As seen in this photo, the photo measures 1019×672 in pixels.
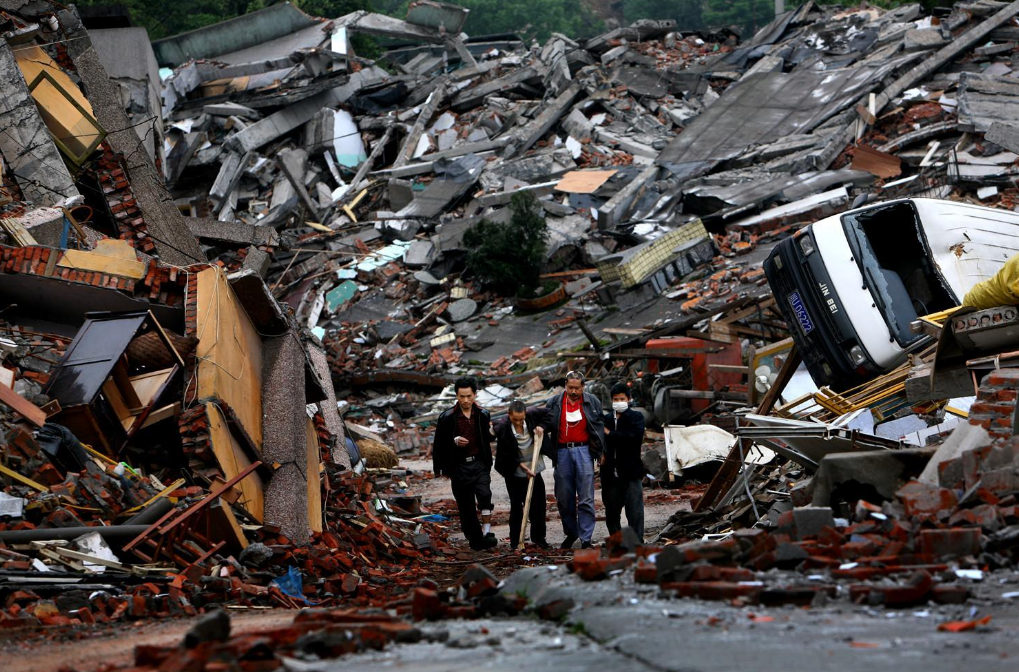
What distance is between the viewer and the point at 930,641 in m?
3.67

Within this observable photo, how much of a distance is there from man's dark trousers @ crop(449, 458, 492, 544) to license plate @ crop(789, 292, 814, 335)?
4.25 metres

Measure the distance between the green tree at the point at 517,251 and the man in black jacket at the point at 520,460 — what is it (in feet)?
49.5

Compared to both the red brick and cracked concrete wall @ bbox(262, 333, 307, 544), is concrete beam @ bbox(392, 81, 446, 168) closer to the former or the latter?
cracked concrete wall @ bbox(262, 333, 307, 544)

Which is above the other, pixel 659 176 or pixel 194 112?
pixel 194 112

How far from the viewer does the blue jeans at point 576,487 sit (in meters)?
8.41

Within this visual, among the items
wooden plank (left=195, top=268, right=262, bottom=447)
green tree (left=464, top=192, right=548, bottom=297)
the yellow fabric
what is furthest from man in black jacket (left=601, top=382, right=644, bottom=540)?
green tree (left=464, top=192, right=548, bottom=297)

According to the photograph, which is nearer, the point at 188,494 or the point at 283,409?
the point at 188,494

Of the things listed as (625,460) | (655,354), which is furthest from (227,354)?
(655,354)

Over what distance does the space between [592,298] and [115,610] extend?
1774 centimetres

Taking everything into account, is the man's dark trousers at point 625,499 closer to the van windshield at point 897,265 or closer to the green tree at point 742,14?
the van windshield at point 897,265

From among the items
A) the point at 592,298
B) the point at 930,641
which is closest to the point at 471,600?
the point at 930,641

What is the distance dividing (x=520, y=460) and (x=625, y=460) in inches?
32.3

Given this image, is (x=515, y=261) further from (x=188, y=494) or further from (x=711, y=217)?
(x=188, y=494)

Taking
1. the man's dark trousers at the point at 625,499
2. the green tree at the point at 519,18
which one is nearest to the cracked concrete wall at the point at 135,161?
the man's dark trousers at the point at 625,499
